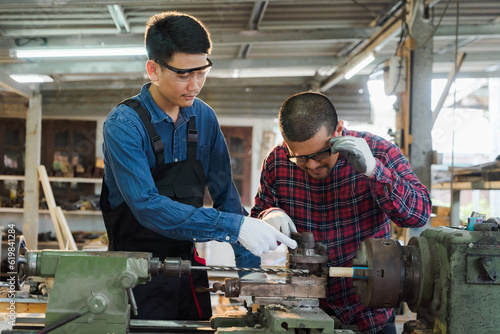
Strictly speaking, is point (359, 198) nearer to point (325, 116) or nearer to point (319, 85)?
point (325, 116)

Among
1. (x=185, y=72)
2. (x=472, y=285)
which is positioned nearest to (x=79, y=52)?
(x=185, y=72)

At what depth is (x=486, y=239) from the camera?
1.33 meters

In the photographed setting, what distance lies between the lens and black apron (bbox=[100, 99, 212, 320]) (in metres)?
1.83

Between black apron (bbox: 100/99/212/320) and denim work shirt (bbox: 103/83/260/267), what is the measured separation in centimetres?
3

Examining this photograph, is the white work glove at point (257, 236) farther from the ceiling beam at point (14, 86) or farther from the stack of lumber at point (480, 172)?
the ceiling beam at point (14, 86)

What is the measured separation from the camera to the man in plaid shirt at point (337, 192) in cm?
181

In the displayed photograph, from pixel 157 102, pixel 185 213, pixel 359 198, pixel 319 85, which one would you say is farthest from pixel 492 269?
pixel 319 85

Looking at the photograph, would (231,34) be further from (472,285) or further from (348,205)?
(472,285)

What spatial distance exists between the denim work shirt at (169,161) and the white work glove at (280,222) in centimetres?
17

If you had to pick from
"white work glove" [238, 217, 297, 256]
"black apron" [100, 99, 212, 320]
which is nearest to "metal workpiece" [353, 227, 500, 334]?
"white work glove" [238, 217, 297, 256]

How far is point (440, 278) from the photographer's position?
137cm

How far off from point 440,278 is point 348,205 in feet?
2.05

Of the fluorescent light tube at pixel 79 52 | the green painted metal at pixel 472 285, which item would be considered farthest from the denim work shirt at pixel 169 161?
the fluorescent light tube at pixel 79 52

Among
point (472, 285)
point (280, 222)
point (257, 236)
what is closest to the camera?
point (472, 285)
